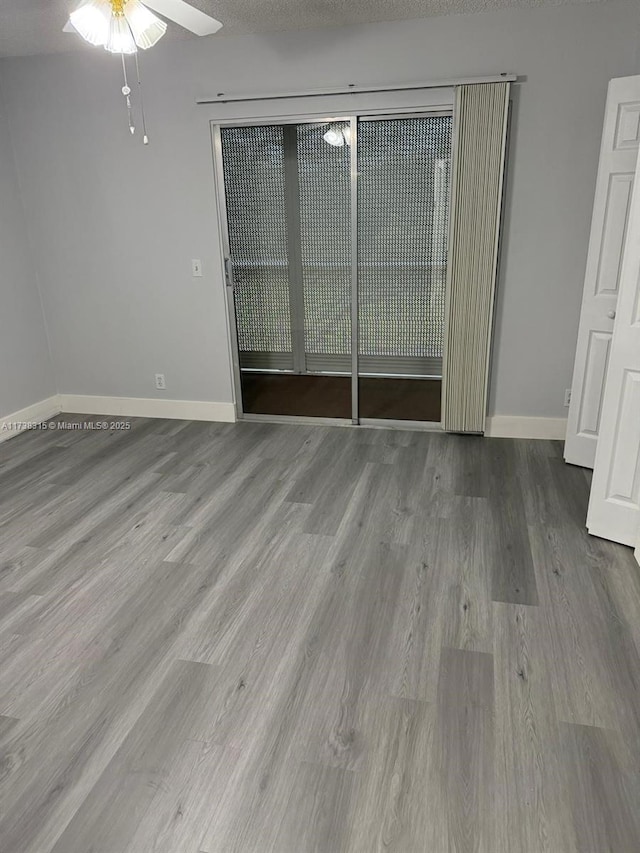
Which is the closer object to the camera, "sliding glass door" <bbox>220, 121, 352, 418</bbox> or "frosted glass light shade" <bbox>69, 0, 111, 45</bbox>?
"frosted glass light shade" <bbox>69, 0, 111, 45</bbox>

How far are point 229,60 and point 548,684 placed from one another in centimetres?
394

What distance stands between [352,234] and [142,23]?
1932 millimetres

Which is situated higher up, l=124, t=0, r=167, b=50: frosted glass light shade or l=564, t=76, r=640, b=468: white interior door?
l=124, t=0, r=167, b=50: frosted glass light shade

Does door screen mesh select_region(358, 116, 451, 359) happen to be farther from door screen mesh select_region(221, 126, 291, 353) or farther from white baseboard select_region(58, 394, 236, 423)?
white baseboard select_region(58, 394, 236, 423)

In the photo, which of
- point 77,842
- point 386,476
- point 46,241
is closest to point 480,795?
point 77,842

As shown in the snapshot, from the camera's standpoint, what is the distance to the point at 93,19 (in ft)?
7.44

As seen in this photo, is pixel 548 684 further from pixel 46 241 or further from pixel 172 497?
pixel 46 241

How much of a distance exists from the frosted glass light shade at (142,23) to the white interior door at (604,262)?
2.26 meters

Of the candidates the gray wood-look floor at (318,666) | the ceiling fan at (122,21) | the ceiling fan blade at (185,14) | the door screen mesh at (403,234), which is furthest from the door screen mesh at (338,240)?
the ceiling fan at (122,21)

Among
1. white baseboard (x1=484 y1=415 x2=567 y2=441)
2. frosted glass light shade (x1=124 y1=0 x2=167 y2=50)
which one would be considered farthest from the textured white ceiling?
white baseboard (x1=484 y1=415 x2=567 y2=441)

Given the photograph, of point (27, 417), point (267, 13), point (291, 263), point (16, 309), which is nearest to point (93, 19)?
point (267, 13)

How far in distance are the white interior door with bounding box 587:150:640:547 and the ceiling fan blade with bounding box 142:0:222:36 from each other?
1944 millimetres

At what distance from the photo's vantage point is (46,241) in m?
4.52

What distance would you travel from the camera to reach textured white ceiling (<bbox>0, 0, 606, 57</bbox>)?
10.3 ft
